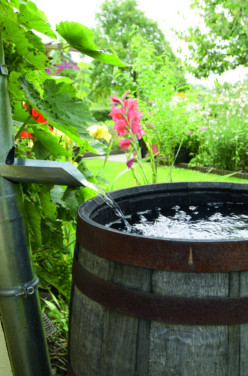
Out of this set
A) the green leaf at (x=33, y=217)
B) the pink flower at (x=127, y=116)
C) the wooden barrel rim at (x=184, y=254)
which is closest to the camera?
the wooden barrel rim at (x=184, y=254)

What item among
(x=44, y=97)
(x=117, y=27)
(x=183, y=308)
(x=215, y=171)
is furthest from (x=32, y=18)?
(x=117, y=27)

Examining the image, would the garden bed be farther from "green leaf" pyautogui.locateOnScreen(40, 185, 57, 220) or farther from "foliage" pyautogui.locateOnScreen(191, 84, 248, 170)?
"green leaf" pyautogui.locateOnScreen(40, 185, 57, 220)

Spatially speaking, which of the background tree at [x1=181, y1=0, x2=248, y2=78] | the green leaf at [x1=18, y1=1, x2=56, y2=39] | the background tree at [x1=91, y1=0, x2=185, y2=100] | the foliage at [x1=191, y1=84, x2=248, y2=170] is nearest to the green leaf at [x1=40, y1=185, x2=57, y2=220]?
the green leaf at [x1=18, y1=1, x2=56, y2=39]

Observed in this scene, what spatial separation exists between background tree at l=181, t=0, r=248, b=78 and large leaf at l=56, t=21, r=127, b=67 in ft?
25.3

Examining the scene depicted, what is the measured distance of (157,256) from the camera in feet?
2.74

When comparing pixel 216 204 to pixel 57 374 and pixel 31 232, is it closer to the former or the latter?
pixel 31 232

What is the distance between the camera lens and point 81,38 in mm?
1036

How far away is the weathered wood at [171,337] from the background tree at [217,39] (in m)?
8.04

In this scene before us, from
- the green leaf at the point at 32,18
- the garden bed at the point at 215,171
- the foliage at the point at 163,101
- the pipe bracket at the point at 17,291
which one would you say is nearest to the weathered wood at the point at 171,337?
the pipe bracket at the point at 17,291

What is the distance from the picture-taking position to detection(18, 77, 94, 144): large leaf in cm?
97

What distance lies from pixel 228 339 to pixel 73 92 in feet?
2.39

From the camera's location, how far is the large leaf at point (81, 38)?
1011 millimetres

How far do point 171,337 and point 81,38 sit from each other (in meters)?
0.78

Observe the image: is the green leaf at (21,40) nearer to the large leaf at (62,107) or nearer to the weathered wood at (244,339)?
the large leaf at (62,107)
